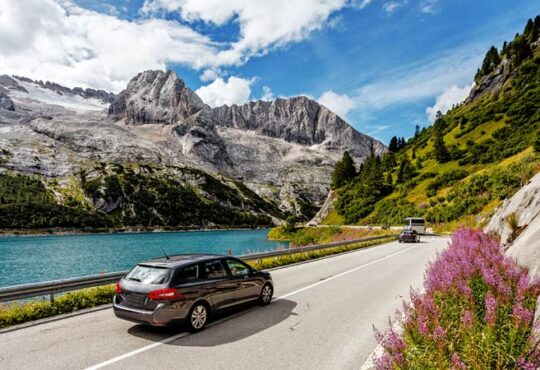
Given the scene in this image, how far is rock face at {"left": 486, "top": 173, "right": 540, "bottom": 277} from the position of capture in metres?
8.37

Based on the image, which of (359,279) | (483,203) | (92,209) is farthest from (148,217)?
(359,279)

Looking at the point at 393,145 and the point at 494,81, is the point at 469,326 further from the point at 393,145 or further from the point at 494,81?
the point at 393,145

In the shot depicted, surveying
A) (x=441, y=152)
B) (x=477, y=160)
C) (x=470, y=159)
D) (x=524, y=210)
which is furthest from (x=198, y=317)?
(x=441, y=152)

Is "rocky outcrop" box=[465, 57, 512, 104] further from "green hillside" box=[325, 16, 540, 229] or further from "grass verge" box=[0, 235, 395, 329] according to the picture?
"grass verge" box=[0, 235, 395, 329]

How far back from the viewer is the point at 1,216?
14138 centimetres

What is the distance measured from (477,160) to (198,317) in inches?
3615

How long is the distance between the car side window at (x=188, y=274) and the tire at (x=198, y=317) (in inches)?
25.5

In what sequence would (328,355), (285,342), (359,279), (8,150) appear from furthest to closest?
1. (8,150)
2. (359,279)
3. (285,342)
4. (328,355)

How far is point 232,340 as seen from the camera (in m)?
7.98

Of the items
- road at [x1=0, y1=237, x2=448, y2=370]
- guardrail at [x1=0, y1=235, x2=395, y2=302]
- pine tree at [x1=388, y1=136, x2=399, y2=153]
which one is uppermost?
pine tree at [x1=388, y1=136, x2=399, y2=153]

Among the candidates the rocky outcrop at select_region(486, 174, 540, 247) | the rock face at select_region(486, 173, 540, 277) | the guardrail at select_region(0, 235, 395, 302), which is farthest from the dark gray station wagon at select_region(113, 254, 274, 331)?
the rocky outcrop at select_region(486, 174, 540, 247)

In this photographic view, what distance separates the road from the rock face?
12.0ft

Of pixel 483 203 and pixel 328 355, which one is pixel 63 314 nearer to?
pixel 328 355

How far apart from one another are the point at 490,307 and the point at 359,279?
11821 millimetres
